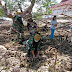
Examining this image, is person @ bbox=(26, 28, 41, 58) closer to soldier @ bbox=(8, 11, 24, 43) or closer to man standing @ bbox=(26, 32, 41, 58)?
man standing @ bbox=(26, 32, 41, 58)

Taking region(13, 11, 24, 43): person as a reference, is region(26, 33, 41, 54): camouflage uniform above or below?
below

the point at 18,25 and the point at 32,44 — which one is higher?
the point at 18,25

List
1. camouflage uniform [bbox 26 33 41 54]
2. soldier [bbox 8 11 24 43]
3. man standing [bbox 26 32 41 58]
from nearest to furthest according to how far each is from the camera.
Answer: man standing [bbox 26 32 41 58] < camouflage uniform [bbox 26 33 41 54] < soldier [bbox 8 11 24 43]

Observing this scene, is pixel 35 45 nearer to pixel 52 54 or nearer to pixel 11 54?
pixel 52 54

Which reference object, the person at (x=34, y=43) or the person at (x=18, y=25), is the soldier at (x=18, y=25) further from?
the person at (x=34, y=43)

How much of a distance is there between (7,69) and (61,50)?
88.0 inches

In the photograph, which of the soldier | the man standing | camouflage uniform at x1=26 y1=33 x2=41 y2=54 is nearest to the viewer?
the man standing

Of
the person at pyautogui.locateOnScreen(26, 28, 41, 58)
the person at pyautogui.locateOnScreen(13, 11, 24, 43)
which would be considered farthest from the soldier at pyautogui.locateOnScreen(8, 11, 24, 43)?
the person at pyautogui.locateOnScreen(26, 28, 41, 58)

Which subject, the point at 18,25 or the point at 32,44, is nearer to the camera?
the point at 32,44

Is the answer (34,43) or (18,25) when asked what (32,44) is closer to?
(34,43)

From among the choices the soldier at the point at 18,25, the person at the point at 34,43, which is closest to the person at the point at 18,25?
the soldier at the point at 18,25

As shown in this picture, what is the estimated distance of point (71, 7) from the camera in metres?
4.00

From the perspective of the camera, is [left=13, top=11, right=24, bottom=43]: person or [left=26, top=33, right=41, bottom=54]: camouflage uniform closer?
[left=26, top=33, right=41, bottom=54]: camouflage uniform

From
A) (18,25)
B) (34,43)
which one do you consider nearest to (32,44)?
(34,43)
